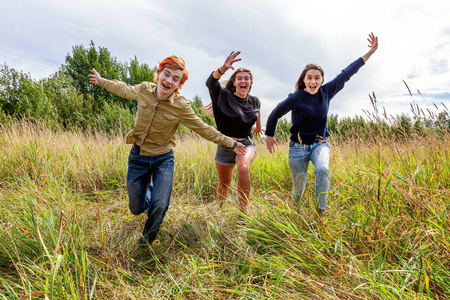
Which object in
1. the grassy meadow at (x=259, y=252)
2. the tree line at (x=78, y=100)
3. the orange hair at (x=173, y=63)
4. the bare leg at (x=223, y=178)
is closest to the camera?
the grassy meadow at (x=259, y=252)

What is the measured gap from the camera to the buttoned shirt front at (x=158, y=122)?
9.48 ft

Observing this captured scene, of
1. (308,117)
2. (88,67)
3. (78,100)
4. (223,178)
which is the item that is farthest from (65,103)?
(308,117)

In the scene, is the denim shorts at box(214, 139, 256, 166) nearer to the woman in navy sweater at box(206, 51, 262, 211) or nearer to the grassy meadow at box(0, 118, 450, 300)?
the woman in navy sweater at box(206, 51, 262, 211)

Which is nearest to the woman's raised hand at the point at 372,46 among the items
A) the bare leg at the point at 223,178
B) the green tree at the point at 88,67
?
the bare leg at the point at 223,178

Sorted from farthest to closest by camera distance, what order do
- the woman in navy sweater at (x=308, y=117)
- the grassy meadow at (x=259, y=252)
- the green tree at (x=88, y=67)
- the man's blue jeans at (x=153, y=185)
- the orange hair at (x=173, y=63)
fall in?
the green tree at (x=88, y=67) → the woman in navy sweater at (x=308, y=117) → the orange hair at (x=173, y=63) → the man's blue jeans at (x=153, y=185) → the grassy meadow at (x=259, y=252)

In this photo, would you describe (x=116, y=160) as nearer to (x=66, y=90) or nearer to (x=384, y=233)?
(x=384, y=233)

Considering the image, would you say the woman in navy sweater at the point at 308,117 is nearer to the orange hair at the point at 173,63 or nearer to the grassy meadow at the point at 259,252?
the grassy meadow at the point at 259,252

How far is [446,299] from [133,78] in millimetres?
25417

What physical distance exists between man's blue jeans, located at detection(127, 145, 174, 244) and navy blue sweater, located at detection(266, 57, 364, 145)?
143cm

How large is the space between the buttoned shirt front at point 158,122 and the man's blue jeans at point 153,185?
10 cm

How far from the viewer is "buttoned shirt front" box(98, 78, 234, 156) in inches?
114

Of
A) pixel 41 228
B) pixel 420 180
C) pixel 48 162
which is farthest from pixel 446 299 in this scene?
pixel 48 162

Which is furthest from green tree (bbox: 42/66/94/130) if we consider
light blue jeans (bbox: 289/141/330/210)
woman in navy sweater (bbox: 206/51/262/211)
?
light blue jeans (bbox: 289/141/330/210)

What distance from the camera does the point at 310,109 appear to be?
10.7 ft
